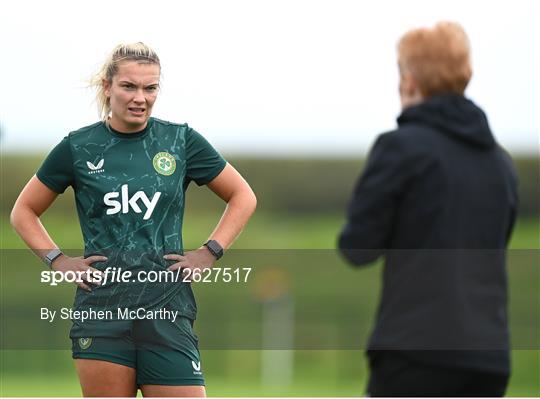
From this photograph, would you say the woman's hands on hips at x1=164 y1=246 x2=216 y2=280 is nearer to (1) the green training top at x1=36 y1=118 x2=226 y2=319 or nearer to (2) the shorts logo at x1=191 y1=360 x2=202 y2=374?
(1) the green training top at x1=36 y1=118 x2=226 y2=319

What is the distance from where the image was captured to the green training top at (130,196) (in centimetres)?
491

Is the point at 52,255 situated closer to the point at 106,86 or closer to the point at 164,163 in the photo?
the point at 164,163

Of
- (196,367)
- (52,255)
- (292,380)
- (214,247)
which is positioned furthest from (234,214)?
(292,380)

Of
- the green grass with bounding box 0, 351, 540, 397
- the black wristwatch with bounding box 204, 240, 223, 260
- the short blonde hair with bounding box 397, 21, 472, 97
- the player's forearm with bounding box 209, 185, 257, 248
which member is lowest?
the green grass with bounding box 0, 351, 540, 397

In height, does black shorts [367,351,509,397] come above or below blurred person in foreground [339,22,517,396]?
below

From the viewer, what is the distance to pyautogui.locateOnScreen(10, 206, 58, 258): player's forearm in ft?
17.1

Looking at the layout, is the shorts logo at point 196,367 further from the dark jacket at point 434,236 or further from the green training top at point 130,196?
the dark jacket at point 434,236

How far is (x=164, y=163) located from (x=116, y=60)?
48 cm

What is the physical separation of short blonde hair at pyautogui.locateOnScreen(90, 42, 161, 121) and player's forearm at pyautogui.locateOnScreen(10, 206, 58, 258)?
54 centimetres

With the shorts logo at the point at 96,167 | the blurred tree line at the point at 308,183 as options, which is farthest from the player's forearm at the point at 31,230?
the blurred tree line at the point at 308,183

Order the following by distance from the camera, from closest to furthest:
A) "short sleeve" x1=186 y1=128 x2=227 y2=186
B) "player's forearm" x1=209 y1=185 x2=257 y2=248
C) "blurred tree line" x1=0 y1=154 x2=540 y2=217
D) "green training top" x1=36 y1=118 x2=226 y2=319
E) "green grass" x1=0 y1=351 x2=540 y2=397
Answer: "green training top" x1=36 y1=118 x2=226 y2=319, "short sleeve" x1=186 y1=128 x2=227 y2=186, "player's forearm" x1=209 y1=185 x2=257 y2=248, "green grass" x1=0 y1=351 x2=540 y2=397, "blurred tree line" x1=0 y1=154 x2=540 y2=217

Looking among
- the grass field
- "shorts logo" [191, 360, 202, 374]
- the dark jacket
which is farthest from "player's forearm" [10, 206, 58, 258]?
the grass field

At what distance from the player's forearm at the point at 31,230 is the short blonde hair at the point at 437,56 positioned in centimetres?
201

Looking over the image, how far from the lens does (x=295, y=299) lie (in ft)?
127
